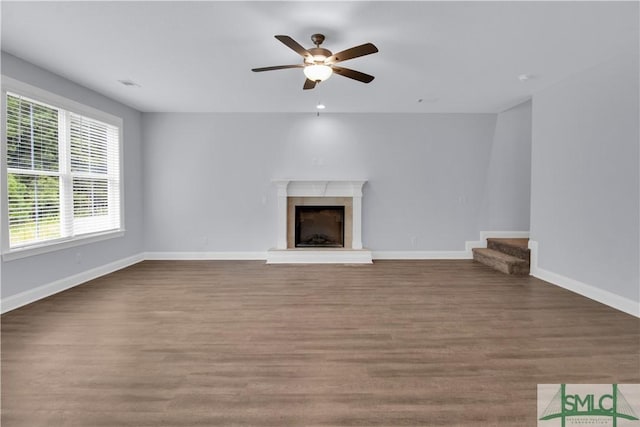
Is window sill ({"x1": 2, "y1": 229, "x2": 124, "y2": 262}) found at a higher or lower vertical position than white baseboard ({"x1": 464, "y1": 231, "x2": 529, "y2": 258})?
higher

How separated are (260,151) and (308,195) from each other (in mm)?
1128

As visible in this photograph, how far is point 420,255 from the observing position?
573 centimetres

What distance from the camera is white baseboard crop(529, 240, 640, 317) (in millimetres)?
3098

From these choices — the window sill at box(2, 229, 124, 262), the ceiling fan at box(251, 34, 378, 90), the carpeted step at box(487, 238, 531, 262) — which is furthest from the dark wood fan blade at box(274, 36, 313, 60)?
the carpeted step at box(487, 238, 531, 262)

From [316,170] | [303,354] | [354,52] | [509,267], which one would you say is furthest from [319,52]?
[509,267]

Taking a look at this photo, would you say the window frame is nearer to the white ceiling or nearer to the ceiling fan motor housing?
the white ceiling

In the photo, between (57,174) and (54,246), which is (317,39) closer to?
(57,174)

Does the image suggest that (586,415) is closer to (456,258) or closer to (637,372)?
(637,372)

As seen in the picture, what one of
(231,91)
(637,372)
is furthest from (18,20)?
(637,372)

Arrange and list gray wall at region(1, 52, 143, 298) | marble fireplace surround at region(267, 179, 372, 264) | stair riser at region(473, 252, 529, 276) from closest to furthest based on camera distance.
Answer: gray wall at region(1, 52, 143, 298)
stair riser at region(473, 252, 529, 276)
marble fireplace surround at region(267, 179, 372, 264)

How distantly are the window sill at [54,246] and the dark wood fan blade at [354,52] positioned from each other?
3.53 metres

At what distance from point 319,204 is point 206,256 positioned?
2168 millimetres

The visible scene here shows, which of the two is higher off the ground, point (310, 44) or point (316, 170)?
point (310, 44)

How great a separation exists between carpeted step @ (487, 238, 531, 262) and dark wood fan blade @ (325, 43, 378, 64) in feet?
12.3
